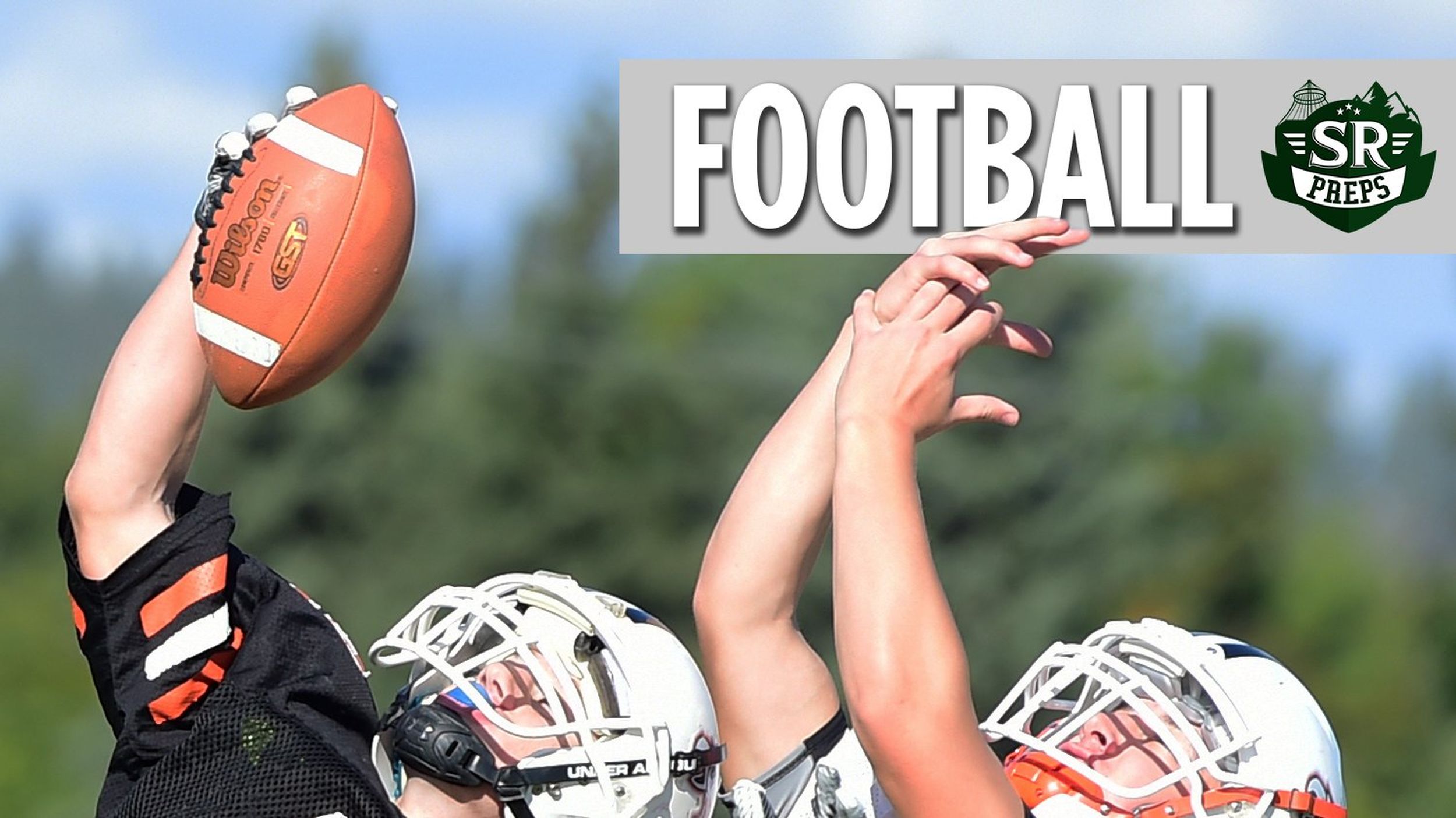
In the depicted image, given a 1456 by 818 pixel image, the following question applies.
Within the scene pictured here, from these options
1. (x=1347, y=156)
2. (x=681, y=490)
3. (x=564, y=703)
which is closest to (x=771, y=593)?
(x=564, y=703)

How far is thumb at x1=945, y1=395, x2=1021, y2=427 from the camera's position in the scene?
294cm

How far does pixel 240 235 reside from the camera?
10.1 ft

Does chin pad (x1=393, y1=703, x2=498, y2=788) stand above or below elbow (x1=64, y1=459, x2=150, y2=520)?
below

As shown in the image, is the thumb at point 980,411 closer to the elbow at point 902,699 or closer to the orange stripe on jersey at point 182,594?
the elbow at point 902,699

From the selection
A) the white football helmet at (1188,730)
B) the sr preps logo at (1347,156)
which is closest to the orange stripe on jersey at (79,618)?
the white football helmet at (1188,730)

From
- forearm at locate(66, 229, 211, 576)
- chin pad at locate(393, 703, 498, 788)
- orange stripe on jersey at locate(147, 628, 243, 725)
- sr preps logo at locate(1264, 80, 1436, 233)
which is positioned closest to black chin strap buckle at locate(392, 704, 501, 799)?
chin pad at locate(393, 703, 498, 788)

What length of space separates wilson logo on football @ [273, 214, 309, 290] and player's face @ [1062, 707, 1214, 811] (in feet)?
4.74

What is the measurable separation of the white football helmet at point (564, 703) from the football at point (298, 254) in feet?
1.46

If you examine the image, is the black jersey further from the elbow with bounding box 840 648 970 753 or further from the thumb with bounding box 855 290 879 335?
the thumb with bounding box 855 290 879 335

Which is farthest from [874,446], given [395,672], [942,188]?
[395,672]

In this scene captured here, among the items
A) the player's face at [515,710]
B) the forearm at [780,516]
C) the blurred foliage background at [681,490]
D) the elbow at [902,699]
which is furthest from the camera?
the blurred foliage background at [681,490]

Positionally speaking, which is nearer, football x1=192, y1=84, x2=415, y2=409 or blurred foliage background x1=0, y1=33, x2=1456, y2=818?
football x1=192, y1=84, x2=415, y2=409

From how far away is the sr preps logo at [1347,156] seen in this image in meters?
9.88

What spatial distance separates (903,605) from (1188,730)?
0.64 meters
